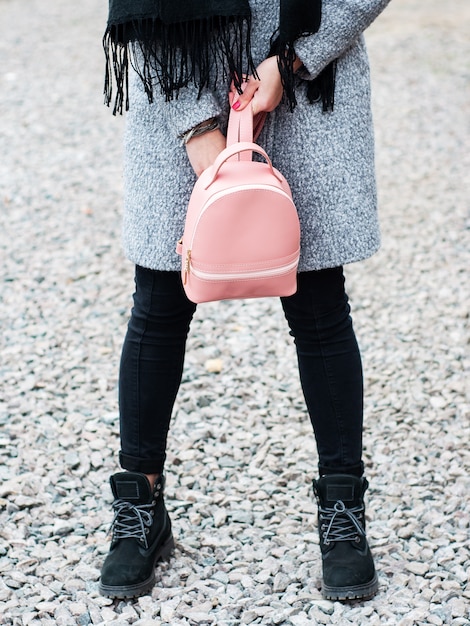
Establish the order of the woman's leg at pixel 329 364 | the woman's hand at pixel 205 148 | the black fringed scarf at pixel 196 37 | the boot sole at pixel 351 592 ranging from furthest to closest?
the boot sole at pixel 351 592, the woman's leg at pixel 329 364, the woman's hand at pixel 205 148, the black fringed scarf at pixel 196 37

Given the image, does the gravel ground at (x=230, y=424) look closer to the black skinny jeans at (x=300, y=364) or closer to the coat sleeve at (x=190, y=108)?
the black skinny jeans at (x=300, y=364)

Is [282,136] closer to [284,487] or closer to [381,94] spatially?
[284,487]

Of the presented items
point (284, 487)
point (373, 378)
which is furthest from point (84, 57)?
point (284, 487)

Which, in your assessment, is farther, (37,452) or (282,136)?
(37,452)

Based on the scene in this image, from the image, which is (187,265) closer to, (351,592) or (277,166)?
(277,166)

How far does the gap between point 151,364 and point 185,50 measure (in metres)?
0.70

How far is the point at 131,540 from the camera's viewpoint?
2.11 m

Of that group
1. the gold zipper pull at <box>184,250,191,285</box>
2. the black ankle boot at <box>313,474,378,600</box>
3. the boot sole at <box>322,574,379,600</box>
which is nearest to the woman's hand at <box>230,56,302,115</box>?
the gold zipper pull at <box>184,250,191,285</box>

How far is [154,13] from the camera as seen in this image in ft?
5.54

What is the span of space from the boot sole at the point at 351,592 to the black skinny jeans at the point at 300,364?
0.26 metres

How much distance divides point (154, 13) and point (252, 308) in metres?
2.23

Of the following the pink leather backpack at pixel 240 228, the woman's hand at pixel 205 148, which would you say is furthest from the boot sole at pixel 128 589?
the woman's hand at pixel 205 148

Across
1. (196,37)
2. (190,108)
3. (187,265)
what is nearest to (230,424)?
(187,265)

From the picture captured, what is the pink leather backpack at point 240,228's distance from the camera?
1.73 meters
